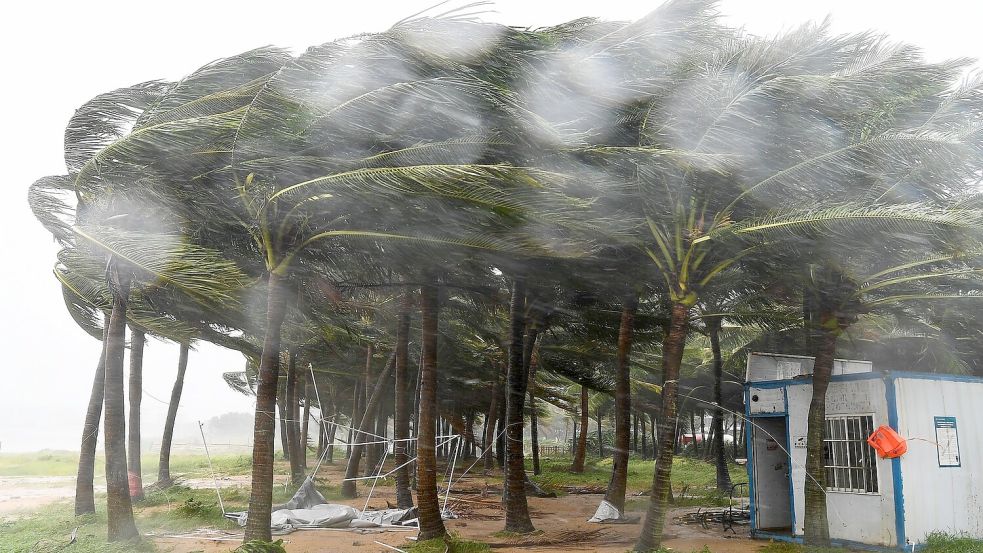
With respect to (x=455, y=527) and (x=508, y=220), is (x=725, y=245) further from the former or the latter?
(x=455, y=527)

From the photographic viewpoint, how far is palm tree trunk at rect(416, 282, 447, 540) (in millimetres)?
11320

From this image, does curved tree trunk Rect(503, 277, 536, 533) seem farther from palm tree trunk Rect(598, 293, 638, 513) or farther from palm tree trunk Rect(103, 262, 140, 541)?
palm tree trunk Rect(103, 262, 140, 541)

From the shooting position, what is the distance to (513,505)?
12969 mm

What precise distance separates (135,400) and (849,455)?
1575 centimetres

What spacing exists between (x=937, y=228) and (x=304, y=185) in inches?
282

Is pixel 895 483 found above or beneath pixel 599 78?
beneath

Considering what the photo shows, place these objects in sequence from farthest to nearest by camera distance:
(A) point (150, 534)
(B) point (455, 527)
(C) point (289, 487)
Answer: (C) point (289, 487)
(B) point (455, 527)
(A) point (150, 534)

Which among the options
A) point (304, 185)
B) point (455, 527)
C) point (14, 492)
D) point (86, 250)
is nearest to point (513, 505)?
point (455, 527)

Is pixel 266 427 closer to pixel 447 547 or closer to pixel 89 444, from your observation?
pixel 447 547

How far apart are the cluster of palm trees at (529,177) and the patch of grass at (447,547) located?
0.49 m

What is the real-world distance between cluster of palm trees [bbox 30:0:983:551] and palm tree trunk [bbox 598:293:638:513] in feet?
6.92

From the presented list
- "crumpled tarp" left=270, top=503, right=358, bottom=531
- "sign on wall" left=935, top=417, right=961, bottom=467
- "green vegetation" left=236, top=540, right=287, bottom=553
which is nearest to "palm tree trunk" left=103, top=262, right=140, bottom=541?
"green vegetation" left=236, top=540, right=287, bottom=553

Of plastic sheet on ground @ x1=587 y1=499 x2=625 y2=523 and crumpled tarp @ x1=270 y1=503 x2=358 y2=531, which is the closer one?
crumpled tarp @ x1=270 y1=503 x2=358 y2=531

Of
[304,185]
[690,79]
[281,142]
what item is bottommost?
[304,185]
